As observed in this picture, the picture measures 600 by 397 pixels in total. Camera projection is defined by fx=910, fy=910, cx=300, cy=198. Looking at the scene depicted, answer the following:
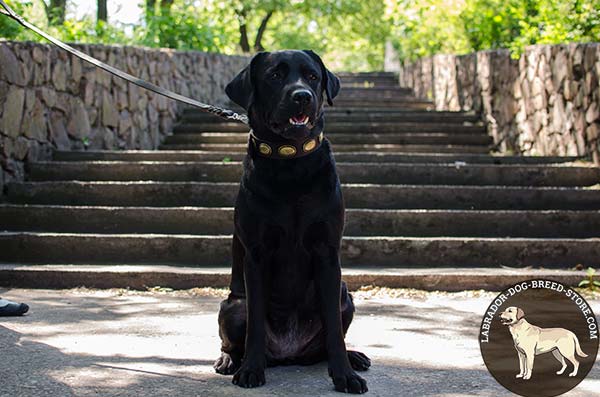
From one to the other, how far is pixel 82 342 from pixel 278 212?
5.78 feet

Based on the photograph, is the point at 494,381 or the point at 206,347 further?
the point at 206,347

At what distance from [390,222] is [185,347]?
370 centimetres

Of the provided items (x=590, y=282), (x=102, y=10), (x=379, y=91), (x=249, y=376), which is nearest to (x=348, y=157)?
(x=590, y=282)

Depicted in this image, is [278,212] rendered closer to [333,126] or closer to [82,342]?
[82,342]

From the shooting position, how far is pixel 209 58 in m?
15.4

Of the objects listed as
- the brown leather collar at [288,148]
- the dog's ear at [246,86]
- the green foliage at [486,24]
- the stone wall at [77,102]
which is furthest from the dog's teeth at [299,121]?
the green foliage at [486,24]

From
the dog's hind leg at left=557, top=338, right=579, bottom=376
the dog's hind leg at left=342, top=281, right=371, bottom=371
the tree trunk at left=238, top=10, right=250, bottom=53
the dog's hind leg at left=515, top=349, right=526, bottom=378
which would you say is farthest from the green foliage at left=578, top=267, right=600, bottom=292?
the tree trunk at left=238, top=10, right=250, bottom=53

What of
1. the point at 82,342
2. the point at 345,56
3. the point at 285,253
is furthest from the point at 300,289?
the point at 345,56

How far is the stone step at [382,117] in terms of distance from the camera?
Answer: 13141mm

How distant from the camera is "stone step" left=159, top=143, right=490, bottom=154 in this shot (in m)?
11.5

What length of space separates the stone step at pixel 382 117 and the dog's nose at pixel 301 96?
8.91 m

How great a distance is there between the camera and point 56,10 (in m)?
14.9

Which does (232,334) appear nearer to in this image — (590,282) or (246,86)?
(246,86)

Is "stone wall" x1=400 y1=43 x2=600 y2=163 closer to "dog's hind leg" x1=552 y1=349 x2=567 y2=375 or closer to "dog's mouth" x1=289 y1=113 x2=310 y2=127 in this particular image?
"dog's hind leg" x1=552 y1=349 x2=567 y2=375
